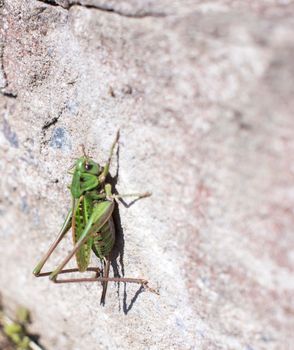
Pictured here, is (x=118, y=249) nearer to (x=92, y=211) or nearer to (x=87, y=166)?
(x=92, y=211)

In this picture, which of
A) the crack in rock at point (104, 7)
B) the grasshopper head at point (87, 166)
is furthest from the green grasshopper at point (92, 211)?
the crack in rock at point (104, 7)

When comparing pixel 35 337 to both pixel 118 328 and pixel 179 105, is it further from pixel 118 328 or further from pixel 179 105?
pixel 179 105

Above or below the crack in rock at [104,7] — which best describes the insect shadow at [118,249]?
below

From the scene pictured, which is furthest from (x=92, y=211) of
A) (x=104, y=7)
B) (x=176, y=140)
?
(x=104, y=7)

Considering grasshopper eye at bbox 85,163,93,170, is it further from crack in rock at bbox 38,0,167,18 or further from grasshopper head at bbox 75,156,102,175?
crack in rock at bbox 38,0,167,18

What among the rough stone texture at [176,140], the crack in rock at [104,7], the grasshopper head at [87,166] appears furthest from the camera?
the grasshopper head at [87,166]

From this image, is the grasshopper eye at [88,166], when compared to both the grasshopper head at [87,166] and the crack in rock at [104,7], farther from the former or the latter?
the crack in rock at [104,7]

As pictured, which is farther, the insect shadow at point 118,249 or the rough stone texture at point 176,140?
the insect shadow at point 118,249

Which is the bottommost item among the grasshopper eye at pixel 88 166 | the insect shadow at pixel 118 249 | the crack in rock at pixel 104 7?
the insect shadow at pixel 118 249

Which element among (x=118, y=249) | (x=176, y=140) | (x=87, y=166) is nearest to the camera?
(x=176, y=140)
